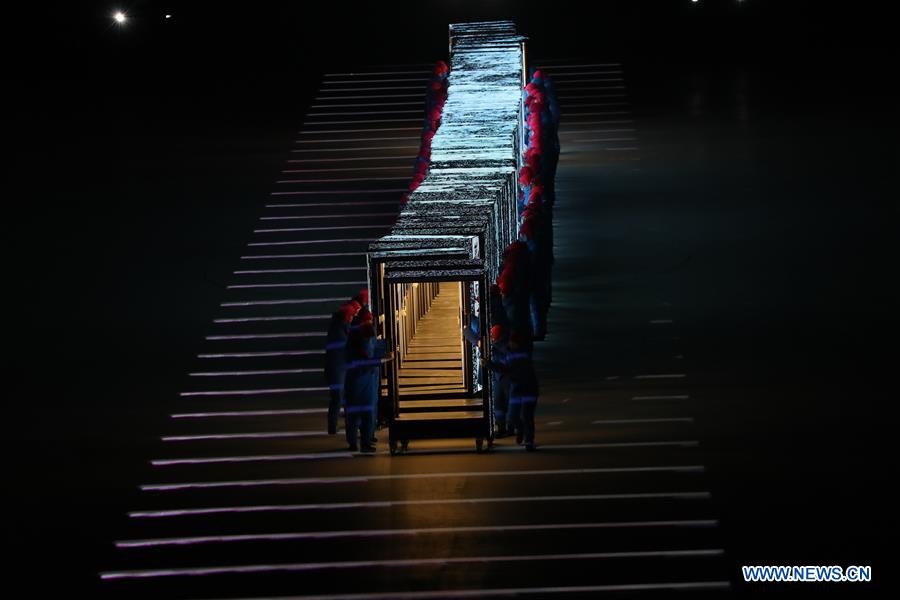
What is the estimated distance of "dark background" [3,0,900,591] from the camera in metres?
14.6

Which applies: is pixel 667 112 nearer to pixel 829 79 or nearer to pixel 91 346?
pixel 829 79

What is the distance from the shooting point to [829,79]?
2786 centimetres

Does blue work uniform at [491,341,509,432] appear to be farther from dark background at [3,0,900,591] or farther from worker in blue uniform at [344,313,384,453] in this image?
dark background at [3,0,900,591]

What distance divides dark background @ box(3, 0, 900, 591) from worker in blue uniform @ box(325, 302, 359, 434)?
1488 mm

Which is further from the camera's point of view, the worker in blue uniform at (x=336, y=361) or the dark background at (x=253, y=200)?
the worker in blue uniform at (x=336, y=361)

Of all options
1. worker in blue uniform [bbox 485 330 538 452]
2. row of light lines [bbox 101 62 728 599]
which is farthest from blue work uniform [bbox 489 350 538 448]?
row of light lines [bbox 101 62 728 599]

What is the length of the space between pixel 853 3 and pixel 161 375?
16.3 meters

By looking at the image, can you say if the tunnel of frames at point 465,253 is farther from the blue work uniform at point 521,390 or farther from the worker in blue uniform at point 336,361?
the worker in blue uniform at point 336,361

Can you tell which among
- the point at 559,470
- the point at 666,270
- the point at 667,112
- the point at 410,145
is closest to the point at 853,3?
the point at 667,112

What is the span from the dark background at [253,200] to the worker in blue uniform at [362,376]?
1.71m

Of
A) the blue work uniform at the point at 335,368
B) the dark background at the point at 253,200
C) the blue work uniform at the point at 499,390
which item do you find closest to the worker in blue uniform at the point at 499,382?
the blue work uniform at the point at 499,390

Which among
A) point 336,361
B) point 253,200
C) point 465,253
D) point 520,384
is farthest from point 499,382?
point 253,200

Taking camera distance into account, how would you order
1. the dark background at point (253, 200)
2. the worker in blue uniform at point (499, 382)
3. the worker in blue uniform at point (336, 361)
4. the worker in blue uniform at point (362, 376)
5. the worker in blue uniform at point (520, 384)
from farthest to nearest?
the worker in blue uniform at point (336, 361) → the worker in blue uniform at point (499, 382) → the worker in blue uniform at point (362, 376) → the worker in blue uniform at point (520, 384) → the dark background at point (253, 200)

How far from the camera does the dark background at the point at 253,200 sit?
1455 centimetres
